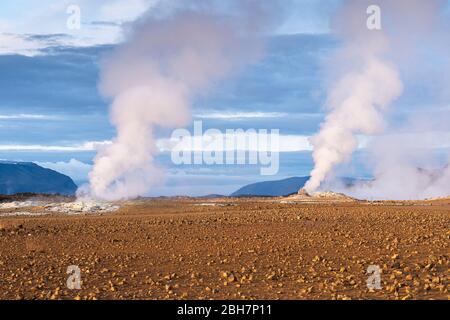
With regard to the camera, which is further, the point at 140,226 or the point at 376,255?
the point at 140,226

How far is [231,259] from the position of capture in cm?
2183

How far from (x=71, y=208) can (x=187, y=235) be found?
28146 millimetres

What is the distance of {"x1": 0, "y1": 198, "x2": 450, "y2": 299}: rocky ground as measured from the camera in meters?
16.4

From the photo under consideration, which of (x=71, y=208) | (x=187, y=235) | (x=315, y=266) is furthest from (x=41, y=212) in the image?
(x=315, y=266)

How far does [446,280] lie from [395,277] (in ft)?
4.43

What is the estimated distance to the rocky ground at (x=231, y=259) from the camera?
1644cm
